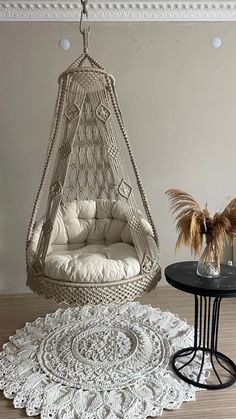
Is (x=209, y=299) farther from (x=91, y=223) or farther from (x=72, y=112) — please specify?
(x=72, y=112)

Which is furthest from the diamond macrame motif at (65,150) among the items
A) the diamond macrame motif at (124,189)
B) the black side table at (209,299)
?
the black side table at (209,299)

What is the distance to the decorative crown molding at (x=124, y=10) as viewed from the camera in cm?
305

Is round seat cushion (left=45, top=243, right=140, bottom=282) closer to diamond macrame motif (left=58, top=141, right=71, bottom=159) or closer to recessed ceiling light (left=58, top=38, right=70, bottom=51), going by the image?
diamond macrame motif (left=58, top=141, right=71, bottom=159)

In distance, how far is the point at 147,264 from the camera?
7.24 ft

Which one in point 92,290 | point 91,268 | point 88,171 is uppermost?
point 88,171

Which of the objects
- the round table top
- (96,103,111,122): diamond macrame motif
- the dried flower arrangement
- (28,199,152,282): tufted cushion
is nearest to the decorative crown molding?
(96,103,111,122): diamond macrame motif

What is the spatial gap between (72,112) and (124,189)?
0.56 metres

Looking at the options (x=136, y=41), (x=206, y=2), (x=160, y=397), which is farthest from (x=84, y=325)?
(x=206, y=2)

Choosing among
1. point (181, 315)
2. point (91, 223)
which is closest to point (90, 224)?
point (91, 223)

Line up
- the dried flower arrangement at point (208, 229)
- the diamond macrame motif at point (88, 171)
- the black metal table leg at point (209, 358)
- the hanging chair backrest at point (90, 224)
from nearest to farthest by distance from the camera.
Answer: the dried flower arrangement at point (208, 229), the black metal table leg at point (209, 358), the hanging chair backrest at point (90, 224), the diamond macrame motif at point (88, 171)

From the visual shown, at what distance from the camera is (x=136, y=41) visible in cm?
324

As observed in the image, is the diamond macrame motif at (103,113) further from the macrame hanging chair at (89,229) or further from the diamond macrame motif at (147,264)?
the diamond macrame motif at (147,264)

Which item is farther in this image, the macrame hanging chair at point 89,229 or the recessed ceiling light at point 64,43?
the recessed ceiling light at point 64,43

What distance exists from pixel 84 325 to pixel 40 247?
0.84 metres
